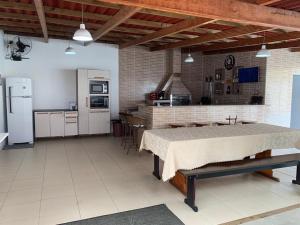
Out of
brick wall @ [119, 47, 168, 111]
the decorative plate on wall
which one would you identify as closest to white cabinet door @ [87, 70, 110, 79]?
brick wall @ [119, 47, 168, 111]

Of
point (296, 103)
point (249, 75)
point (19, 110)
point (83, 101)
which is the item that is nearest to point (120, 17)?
point (83, 101)

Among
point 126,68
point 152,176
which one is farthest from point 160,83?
point 152,176

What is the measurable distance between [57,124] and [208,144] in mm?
4989

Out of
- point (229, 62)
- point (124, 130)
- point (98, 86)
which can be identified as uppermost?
point (229, 62)

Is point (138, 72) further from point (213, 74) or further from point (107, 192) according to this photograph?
point (107, 192)

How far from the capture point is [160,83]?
28.9ft

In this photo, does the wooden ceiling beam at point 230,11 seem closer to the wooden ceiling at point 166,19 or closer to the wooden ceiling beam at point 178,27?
the wooden ceiling at point 166,19

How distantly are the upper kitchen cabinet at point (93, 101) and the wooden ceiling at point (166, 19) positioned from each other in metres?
1.18

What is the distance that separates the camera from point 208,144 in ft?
11.3

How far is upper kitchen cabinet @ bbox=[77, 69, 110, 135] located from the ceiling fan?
1552mm

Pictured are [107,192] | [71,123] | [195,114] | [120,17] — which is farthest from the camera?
[71,123]

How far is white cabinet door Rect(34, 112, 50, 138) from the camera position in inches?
268

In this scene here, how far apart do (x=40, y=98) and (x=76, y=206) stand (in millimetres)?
4873

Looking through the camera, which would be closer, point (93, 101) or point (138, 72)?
point (93, 101)
